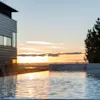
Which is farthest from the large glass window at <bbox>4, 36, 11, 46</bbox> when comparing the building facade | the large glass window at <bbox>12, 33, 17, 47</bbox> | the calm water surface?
the calm water surface

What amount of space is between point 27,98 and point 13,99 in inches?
11.7

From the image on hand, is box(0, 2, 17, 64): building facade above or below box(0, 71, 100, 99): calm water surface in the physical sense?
above

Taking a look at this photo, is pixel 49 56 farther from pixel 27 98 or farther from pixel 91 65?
pixel 27 98

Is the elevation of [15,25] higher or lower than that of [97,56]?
higher

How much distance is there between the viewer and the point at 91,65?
2253cm

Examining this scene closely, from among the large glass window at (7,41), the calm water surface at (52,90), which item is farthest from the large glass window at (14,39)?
the calm water surface at (52,90)

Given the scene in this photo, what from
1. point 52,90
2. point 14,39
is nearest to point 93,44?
point 14,39

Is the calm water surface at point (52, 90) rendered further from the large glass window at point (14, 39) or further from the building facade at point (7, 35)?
the large glass window at point (14, 39)

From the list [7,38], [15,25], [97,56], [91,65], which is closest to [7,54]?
[7,38]

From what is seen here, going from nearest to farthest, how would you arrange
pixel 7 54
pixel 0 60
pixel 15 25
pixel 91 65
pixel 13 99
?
1. pixel 13 99
2. pixel 91 65
3. pixel 0 60
4. pixel 7 54
5. pixel 15 25

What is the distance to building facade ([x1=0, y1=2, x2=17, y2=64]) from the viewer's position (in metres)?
29.1

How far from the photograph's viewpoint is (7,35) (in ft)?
A: 99.7

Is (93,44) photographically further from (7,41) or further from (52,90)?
(52,90)

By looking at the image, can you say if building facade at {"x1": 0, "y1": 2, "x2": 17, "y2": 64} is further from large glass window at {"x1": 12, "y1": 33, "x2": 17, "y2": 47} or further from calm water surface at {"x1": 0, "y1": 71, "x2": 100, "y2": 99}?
calm water surface at {"x1": 0, "y1": 71, "x2": 100, "y2": 99}
